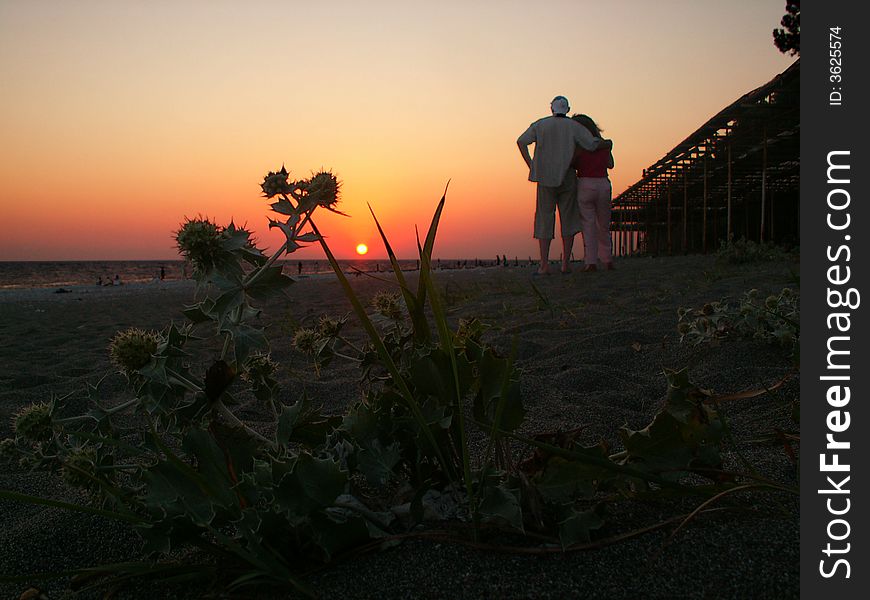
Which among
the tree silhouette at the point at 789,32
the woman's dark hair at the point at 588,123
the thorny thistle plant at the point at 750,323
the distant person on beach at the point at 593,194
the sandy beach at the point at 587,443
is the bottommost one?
the sandy beach at the point at 587,443

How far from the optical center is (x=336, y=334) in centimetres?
132

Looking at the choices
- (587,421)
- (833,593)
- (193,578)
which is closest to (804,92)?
(833,593)

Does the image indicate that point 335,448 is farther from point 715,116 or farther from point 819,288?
point 715,116

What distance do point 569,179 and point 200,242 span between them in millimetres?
7356

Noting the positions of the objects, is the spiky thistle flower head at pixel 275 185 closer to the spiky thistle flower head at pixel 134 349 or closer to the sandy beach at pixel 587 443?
the spiky thistle flower head at pixel 134 349

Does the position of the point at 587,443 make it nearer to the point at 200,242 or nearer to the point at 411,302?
the point at 411,302

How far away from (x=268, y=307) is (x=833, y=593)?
22.0 ft

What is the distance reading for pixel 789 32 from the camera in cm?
1117

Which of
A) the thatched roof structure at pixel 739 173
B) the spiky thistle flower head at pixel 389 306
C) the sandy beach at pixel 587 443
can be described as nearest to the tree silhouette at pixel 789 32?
the thatched roof structure at pixel 739 173

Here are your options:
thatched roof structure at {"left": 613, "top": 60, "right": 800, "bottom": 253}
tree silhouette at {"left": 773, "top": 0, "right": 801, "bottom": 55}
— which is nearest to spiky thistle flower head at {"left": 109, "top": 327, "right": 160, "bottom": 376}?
thatched roof structure at {"left": 613, "top": 60, "right": 800, "bottom": 253}

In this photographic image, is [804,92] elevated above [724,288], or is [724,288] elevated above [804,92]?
[804,92]

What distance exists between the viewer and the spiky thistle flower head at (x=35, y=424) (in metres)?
1.07

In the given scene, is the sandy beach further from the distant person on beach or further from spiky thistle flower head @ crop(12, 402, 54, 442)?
the distant person on beach

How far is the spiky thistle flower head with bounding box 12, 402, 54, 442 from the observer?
1065 millimetres
